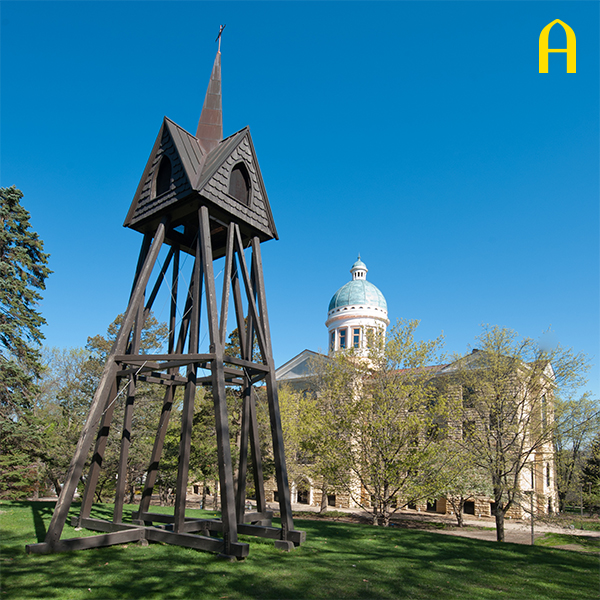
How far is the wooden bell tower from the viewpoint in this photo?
7.42 metres

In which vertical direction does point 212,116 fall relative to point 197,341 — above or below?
above

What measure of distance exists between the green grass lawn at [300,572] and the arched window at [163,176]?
6.92 m

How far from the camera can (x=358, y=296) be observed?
41562 millimetres

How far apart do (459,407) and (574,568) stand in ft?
26.3

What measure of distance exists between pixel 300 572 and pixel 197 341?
4.43 meters

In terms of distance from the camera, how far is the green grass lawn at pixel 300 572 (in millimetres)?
5289

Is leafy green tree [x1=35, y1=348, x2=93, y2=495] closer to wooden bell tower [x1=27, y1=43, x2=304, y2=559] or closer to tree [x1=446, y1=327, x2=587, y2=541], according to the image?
wooden bell tower [x1=27, y1=43, x2=304, y2=559]

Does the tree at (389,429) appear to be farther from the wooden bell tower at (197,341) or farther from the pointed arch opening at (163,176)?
the pointed arch opening at (163,176)

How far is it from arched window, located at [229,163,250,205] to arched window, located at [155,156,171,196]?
4.52 ft

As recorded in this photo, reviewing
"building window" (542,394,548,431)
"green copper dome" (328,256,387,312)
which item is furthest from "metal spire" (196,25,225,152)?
"green copper dome" (328,256,387,312)

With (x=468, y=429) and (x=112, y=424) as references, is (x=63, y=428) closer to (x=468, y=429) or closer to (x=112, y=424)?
(x=112, y=424)

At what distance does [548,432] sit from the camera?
57.2 feet

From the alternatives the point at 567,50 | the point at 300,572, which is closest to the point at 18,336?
the point at 300,572

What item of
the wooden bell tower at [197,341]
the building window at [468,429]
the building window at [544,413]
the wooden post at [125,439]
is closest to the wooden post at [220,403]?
the wooden bell tower at [197,341]
